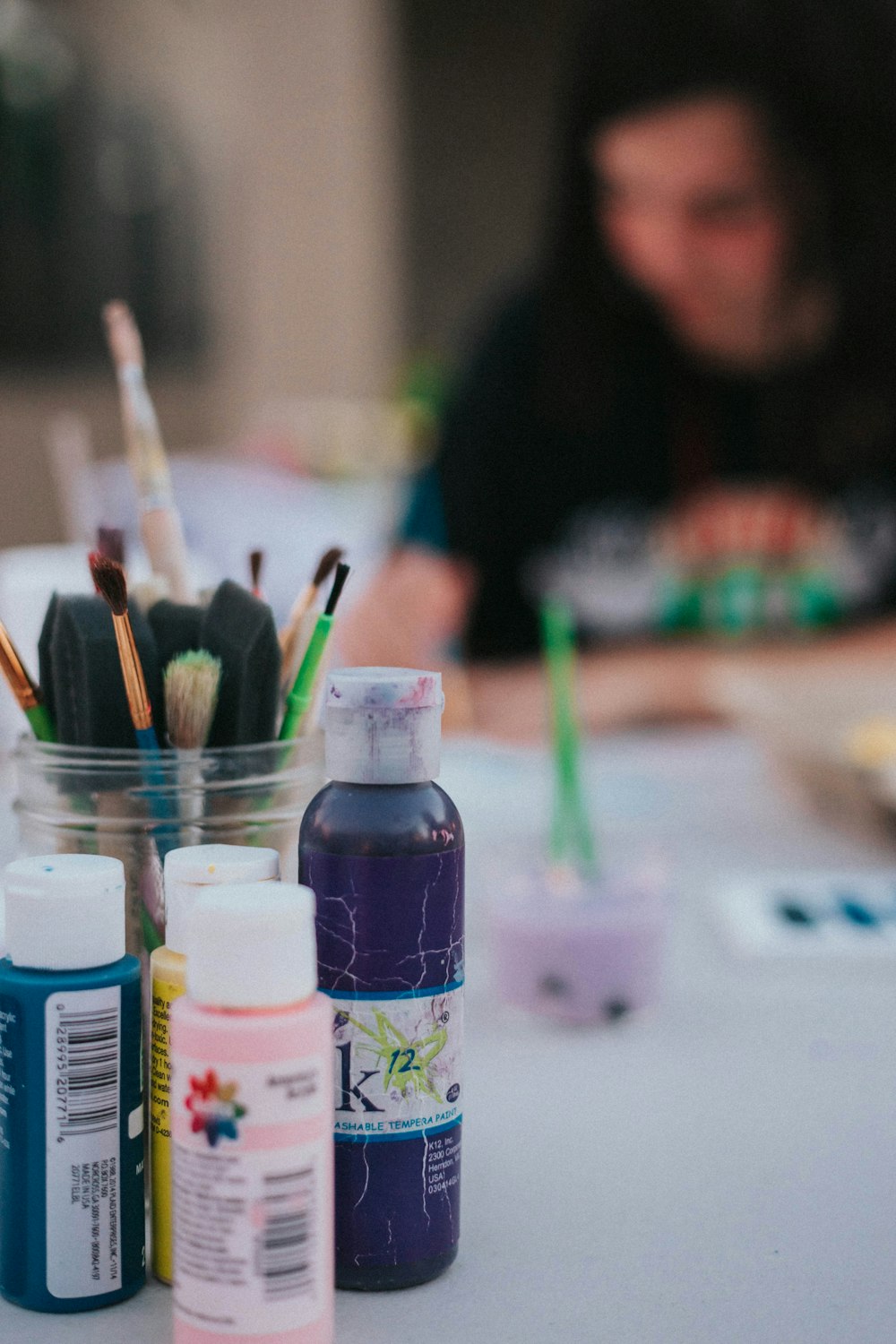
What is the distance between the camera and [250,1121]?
0.95 ft

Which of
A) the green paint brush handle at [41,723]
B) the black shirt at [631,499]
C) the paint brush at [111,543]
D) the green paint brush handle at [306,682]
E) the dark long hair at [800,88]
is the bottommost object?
the black shirt at [631,499]

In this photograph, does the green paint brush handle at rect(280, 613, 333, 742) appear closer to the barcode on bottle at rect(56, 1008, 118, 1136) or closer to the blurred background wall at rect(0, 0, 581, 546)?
the barcode on bottle at rect(56, 1008, 118, 1136)

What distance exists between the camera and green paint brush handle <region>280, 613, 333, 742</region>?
1.24 ft

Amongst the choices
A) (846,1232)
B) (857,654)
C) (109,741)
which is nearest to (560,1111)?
(846,1232)

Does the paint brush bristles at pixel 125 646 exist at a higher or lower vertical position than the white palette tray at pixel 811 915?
higher

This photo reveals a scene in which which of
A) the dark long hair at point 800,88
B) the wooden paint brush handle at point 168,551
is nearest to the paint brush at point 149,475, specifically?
the wooden paint brush handle at point 168,551

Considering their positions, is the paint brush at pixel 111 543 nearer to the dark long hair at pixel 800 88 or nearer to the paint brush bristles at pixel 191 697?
the paint brush bristles at pixel 191 697

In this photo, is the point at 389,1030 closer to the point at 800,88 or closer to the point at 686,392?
the point at 800,88

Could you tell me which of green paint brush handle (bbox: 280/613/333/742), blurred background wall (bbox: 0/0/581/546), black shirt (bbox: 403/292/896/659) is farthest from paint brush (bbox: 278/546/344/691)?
blurred background wall (bbox: 0/0/581/546)

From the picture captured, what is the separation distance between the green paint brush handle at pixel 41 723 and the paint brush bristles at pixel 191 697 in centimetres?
4

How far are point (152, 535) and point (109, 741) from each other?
0.08 meters

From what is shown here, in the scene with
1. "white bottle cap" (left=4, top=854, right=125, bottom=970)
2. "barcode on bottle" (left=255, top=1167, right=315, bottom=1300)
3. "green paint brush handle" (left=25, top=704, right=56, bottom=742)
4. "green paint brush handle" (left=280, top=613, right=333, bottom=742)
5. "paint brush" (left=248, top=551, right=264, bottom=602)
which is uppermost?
"paint brush" (left=248, top=551, right=264, bottom=602)

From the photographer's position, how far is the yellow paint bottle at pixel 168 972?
34cm

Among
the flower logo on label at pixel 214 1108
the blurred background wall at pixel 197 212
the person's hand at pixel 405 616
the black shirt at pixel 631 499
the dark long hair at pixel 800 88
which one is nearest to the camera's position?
the flower logo on label at pixel 214 1108
